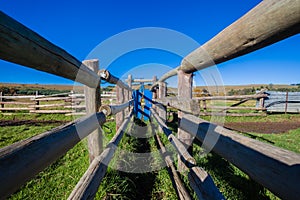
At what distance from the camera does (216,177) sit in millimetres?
2354

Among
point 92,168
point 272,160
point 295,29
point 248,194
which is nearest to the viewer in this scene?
point 295,29

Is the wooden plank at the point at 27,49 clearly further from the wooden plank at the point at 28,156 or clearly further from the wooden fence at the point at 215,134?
the wooden plank at the point at 28,156

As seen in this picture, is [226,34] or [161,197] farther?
[161,197]

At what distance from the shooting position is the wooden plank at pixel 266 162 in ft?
1.78

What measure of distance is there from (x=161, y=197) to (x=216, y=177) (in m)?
0.77

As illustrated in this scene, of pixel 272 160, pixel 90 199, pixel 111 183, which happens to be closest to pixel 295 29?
pixel 272 160

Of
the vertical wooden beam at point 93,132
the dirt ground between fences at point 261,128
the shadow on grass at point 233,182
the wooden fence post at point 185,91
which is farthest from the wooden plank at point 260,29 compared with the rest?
the dirt ground between fences at point 261,128

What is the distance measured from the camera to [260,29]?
0.60m

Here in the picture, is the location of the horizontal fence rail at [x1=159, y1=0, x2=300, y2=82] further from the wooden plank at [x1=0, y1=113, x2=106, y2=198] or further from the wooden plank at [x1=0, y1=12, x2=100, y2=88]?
the wooden plank at [x1=0, y1=113, x2=106, y2=198]

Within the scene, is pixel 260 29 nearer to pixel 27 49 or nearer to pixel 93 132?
pixel 27 49

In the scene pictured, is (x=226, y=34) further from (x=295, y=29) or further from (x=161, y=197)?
(x=161, y=197)

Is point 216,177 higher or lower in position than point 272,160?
lower

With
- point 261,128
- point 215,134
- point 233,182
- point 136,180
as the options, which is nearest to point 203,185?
point 215,134

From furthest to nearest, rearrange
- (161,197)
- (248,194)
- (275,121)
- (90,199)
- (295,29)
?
(275,121)
(161,197)
(248,194)
(90,199)
(295,29)
